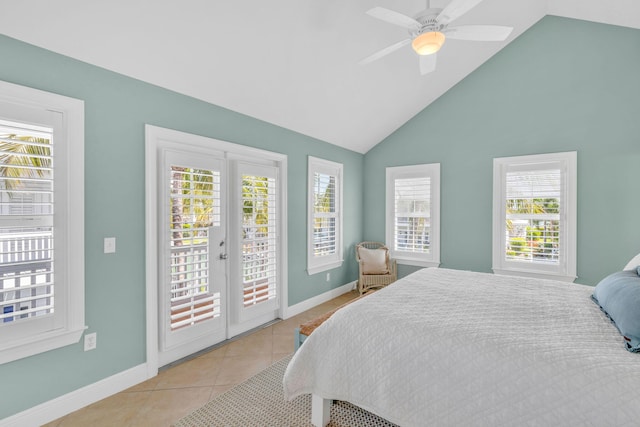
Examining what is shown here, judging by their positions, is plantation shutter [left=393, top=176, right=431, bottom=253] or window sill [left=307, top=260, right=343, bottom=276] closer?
window sill [left=307, top=260, right=343, bottom=276]

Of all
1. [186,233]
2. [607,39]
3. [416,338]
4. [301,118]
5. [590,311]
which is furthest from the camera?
[301,118]

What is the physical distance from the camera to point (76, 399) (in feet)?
6.75

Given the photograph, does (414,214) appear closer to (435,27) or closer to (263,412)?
(435,27)

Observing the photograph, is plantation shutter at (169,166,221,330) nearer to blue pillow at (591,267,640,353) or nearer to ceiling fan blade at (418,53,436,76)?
ceiling fan blade at (418,53,436,76)

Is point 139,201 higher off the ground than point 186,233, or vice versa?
point 139,201

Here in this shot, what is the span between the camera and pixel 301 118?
3.67 m

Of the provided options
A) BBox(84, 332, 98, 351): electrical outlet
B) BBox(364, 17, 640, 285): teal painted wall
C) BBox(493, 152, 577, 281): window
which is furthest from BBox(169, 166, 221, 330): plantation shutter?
BBox(493, 152, 577, 281): window

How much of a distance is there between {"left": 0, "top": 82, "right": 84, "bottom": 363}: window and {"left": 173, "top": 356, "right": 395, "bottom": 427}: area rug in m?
1.05

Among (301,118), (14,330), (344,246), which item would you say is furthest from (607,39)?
(14,330)

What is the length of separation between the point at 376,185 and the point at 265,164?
2.21 metres

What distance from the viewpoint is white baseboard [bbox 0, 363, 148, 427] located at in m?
1.85

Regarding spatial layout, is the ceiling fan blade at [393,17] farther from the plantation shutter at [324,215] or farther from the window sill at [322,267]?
the window sill at [322,267]

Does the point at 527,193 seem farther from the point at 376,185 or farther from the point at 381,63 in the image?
the point at 381,63

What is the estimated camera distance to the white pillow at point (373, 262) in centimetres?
450
